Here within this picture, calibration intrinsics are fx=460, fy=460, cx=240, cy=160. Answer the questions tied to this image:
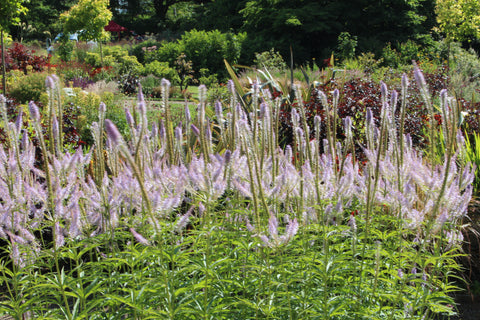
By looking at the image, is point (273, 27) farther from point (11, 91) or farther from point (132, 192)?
point (132, 192)

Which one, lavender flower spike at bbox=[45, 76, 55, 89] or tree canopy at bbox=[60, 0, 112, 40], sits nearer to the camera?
lavender flower spike at bbox=[45, 76, 55, 89]

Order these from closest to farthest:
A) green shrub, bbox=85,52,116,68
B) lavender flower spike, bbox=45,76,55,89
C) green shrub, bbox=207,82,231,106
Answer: lavender flower spike, bbox=45,76,55,89, green shrub, bbox=207,82,231,106, green shrub, bbox=85,52,116,68

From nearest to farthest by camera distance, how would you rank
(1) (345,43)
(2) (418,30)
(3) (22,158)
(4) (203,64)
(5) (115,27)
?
(3) (22,158) → (1) (345,43) → (4) (203,64) → (2) (418,30) → (5) (115,27)

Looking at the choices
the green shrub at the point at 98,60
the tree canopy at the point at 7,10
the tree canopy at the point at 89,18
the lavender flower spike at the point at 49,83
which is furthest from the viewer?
the green shrub at the point at 98,60

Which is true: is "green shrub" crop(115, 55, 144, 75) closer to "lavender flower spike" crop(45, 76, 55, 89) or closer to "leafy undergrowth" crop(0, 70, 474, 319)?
"leafy undergrowth" crop(0, 70, 474, 319)

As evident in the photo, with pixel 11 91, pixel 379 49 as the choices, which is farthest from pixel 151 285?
pixel 379 49

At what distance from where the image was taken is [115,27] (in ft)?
134

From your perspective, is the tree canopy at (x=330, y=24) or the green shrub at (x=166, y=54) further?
the tree canopy at (x=330, y=24)

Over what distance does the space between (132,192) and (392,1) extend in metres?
29.6

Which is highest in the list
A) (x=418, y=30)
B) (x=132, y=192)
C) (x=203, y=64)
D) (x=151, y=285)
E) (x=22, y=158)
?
(x=418, y=30)

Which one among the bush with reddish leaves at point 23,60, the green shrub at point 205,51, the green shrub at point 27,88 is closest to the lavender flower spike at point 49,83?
the green shrub at point 27,88

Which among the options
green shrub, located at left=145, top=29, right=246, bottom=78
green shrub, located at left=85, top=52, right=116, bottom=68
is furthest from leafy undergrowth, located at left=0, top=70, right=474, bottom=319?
green shrub, located at left=145, top=29, right=246, bottom=78

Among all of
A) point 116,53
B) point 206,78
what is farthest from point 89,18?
point 206,78

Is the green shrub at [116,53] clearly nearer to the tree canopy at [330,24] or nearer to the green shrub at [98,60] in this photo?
the green shrub at [98,60]
